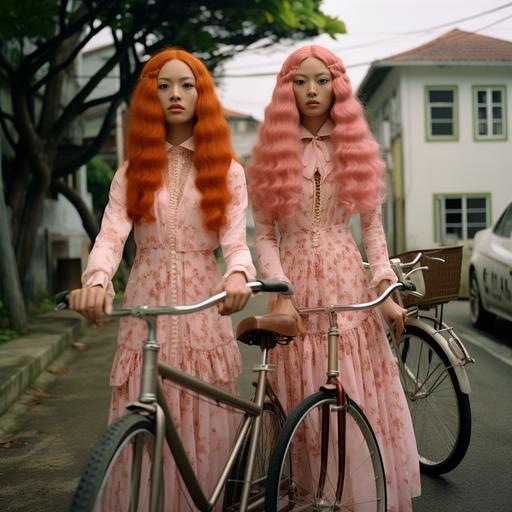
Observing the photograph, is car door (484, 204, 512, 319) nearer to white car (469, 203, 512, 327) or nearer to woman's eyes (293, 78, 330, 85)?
white car (469, 203, 512, 327)

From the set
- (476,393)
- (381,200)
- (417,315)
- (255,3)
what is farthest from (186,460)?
(255,3)

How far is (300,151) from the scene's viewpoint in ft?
10.5

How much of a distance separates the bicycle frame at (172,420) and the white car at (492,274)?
525 cm

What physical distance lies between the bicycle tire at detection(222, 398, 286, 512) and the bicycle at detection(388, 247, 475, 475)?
1.02 meters

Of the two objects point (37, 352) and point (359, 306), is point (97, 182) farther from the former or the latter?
point (359, 306)

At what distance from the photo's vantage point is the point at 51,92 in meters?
11.0

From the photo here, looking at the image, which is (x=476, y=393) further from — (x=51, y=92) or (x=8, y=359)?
(x=51, y=92)

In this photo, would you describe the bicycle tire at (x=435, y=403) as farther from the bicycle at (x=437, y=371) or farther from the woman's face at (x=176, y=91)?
the woman's face at (x=176, y=91)

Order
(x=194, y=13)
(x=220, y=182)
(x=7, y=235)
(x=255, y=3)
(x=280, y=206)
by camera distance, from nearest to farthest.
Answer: (x=220, y=182) < (x=280, y=206) < (x=7, y=235) < (x=255, y=3) < (x=194, y=13)

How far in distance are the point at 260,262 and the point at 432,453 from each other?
1.59 meters

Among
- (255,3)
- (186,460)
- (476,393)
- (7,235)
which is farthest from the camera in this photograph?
(255,3)

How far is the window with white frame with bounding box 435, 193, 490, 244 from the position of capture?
74.7ft

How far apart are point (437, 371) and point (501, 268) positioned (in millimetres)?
4152

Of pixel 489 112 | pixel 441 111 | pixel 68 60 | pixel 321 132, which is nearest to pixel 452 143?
pixel 441 111
